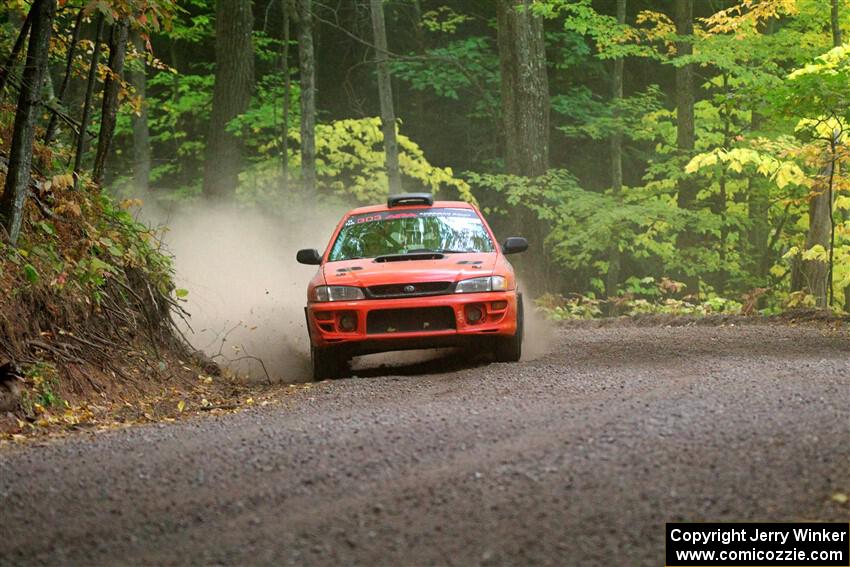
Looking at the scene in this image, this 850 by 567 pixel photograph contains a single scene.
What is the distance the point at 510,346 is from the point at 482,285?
0.85 metres

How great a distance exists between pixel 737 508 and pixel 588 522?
71 centimetres

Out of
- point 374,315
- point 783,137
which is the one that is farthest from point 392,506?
point 783,137

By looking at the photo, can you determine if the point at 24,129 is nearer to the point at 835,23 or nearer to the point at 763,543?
the point at 763,543

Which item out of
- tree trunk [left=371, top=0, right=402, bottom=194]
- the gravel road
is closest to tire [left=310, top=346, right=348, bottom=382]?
the gravel road

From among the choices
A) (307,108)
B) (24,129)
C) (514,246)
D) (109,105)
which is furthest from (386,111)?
(24,129)

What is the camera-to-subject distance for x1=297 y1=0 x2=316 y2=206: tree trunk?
26656 millimetres

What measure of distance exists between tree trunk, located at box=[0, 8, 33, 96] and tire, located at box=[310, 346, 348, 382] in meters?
4.25

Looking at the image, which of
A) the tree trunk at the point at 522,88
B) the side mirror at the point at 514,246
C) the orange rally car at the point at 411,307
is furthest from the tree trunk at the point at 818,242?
the orange rally car at the point at 411,307

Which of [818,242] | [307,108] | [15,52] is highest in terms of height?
[307,108]

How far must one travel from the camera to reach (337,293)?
1123cm

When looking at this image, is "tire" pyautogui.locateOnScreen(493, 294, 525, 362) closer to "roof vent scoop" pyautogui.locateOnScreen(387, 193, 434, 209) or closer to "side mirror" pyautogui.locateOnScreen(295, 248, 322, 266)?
"roof vent scoop" pyautogui.locateOnScreen(387, 193, 434, 209)

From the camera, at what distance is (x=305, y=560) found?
460 centimetres

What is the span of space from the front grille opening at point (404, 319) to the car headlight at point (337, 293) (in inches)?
10.1

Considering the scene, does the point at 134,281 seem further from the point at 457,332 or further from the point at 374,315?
the point at 457,332
